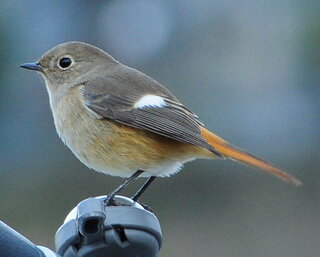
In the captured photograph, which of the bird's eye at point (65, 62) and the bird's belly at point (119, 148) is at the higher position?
the bird's eye at point (65, 62)

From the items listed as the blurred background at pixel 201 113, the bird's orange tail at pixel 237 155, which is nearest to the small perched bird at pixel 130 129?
the bird's orange tail at pixel 237 155

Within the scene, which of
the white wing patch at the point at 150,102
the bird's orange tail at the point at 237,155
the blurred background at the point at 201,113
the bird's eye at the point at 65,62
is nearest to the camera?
the bird's orange tail at the point at 237,155

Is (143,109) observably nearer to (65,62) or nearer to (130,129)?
(130,129)

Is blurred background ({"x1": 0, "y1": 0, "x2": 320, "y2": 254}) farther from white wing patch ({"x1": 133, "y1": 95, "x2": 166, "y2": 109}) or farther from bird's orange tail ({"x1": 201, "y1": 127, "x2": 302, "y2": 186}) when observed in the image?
bird's orange tail ({"x1": 201, "y1": 127, "x2": 302, "y2": 186})

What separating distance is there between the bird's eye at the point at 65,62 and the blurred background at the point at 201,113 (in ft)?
15.8

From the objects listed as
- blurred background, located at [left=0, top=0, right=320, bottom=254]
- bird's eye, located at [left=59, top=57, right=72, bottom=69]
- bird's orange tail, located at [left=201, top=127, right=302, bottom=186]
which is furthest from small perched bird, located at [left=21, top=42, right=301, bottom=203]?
blurred background, located at [left=0, top=0, right=320, bottom=254]

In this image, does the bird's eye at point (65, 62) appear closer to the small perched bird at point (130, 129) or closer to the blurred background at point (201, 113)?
the small perched bird at point (130, 129)

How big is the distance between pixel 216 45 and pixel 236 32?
0.39 meters

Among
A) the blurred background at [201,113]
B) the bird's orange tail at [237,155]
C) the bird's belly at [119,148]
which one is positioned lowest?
the blurred background at [201,113]

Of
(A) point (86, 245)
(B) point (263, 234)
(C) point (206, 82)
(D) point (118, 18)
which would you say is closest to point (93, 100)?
(A) point (86, 245)

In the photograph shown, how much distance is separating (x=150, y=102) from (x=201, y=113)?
6086 millimetres

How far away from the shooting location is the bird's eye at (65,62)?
468cm

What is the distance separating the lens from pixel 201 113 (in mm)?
10406

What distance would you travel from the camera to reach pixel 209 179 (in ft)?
33.6
